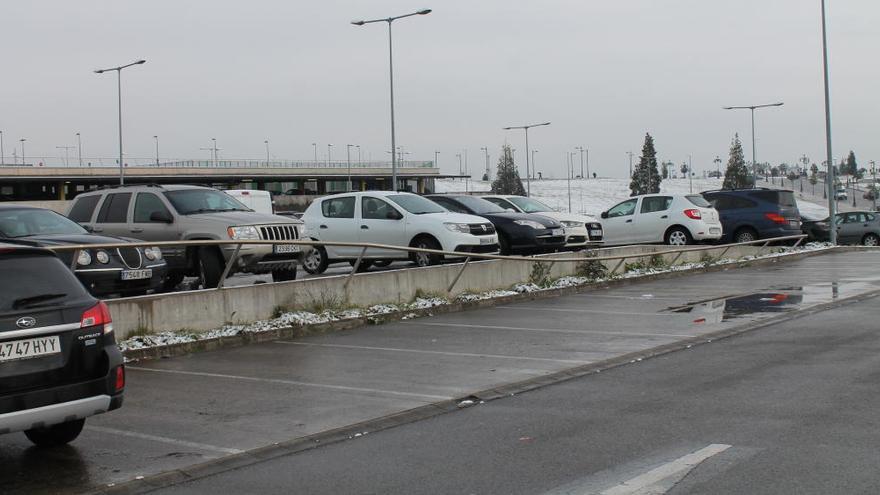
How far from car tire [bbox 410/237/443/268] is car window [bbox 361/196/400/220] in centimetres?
70

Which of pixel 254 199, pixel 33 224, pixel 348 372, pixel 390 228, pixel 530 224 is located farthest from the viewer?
pixel 254 199

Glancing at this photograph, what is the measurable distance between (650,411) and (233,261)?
272 inches

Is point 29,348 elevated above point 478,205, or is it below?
below

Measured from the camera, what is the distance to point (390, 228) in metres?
19.1

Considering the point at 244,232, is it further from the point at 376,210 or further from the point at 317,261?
the point at 376,210

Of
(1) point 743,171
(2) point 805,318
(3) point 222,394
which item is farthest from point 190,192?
(1) point 743,171

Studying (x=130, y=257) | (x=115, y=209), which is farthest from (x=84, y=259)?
(x=115, y=209)

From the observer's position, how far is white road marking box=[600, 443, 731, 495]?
221 inches

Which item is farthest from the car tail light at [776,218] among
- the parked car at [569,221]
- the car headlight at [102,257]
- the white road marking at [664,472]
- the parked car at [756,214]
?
the white road marking at [664,472]

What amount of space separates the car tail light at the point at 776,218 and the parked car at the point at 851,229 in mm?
9713

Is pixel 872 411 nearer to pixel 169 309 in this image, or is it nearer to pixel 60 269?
pixel 60 269

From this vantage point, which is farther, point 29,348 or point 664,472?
point 29,348

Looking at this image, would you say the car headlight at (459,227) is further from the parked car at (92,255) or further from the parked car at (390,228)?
the parked car at (92,255)

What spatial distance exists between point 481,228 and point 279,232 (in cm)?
451
